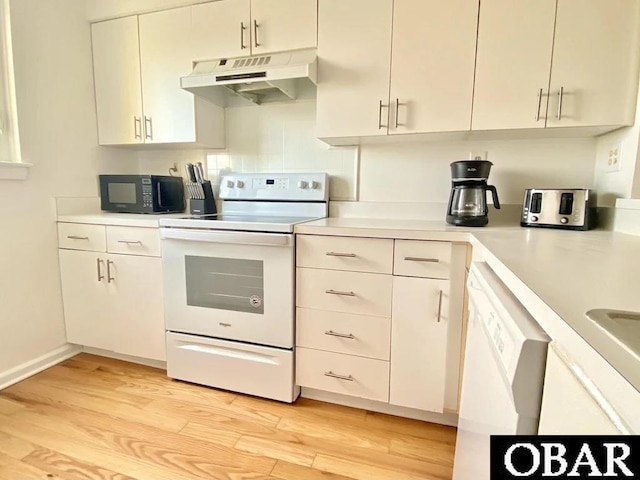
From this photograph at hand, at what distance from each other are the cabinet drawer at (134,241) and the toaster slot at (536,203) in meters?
1.93

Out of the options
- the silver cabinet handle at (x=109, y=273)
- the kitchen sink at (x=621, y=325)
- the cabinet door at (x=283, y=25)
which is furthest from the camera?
the silver cabinet handle at (x=109, y=273)

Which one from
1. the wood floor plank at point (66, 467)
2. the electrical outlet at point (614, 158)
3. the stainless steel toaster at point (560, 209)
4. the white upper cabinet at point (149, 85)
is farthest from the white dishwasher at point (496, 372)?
the white upper cabinet at point (149, 85)

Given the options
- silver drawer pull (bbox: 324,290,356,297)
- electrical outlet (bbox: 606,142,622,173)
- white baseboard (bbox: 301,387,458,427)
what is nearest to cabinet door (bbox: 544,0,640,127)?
electrical outlet (bbox: 606,142,622,173)

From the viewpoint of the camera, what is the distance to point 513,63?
4.84ft

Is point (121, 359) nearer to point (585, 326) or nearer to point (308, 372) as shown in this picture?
point (308, 372)

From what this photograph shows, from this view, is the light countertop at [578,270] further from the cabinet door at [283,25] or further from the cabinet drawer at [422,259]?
the cabinet door at [283,25]

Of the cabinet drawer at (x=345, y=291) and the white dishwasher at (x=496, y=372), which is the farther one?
the cabinet drawer at (x=345, y=291)

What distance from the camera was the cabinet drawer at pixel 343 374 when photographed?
60.7 inches

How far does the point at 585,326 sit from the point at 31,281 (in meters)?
2.53

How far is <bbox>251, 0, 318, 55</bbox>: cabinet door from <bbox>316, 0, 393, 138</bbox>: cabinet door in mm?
56

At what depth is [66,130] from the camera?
2082 millimetres

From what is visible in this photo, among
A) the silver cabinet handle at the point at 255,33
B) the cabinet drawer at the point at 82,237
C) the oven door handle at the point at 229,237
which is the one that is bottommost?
the cabinet drawer at the point at 82,237

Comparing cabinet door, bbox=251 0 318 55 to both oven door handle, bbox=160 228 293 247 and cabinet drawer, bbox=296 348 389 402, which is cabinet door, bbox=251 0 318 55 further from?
cabinet drawer, bbox=296 348 389 402

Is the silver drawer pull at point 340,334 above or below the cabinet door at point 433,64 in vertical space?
below
